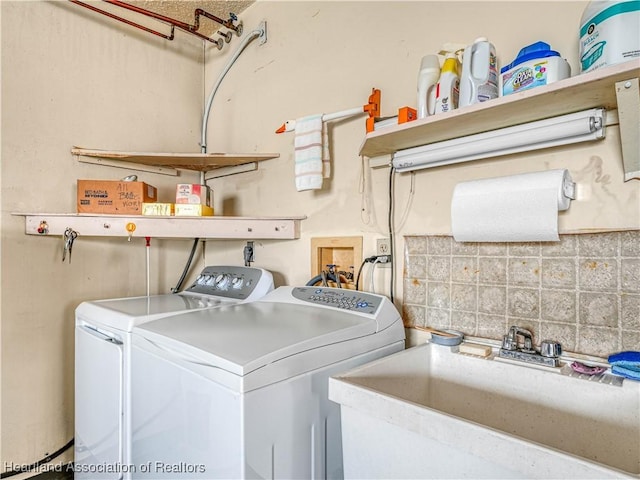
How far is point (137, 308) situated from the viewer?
5.49 ft

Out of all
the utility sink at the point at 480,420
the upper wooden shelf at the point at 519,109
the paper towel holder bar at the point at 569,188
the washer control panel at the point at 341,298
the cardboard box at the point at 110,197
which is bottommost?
the utility sink at the point at 480,420

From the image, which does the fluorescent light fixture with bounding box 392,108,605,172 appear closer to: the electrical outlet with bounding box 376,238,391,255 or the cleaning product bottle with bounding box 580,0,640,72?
the cleaning product bottle with bounding box 580,0,640,72

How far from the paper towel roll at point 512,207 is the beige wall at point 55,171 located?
6.37 ft

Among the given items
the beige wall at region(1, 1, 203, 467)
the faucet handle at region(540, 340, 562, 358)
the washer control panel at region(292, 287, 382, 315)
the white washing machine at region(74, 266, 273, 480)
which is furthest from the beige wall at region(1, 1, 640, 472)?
the faucet handle at region(540, 340, 562, 358)

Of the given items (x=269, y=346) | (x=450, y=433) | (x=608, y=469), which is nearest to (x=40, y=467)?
(x=269, y=346)

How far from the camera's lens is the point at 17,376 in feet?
6.42

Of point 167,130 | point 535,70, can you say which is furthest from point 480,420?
point 167,130

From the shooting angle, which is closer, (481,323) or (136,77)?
(481,323)

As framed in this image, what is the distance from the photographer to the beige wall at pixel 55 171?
195cm

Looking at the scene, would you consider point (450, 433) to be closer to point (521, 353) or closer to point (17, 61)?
point (521, 353)

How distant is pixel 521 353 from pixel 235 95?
7.09 ft

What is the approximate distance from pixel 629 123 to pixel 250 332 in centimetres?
121

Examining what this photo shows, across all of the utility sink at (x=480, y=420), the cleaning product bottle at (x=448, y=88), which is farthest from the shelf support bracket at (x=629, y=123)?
the utility sink at (x=480, y=420)

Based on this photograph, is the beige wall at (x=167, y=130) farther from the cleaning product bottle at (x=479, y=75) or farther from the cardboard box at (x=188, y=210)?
the cardboard box at (x=188, y=210)
